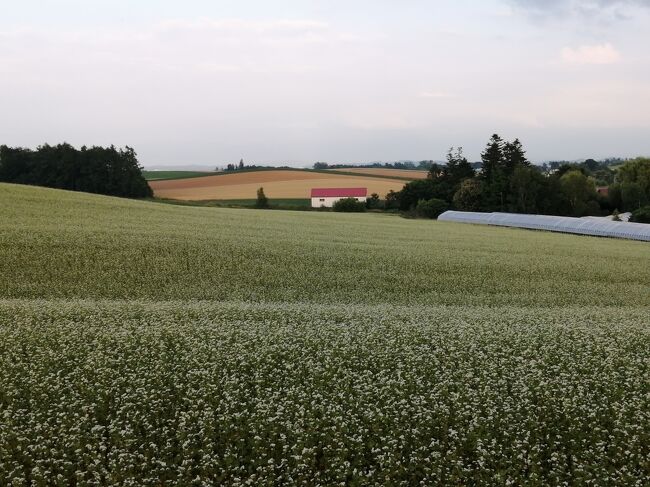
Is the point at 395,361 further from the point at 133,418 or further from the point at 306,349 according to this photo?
the point at 133,418

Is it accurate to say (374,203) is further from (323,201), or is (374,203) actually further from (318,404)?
(318,404)

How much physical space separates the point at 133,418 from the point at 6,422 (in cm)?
164

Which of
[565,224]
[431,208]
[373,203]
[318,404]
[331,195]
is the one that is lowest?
[318,404]

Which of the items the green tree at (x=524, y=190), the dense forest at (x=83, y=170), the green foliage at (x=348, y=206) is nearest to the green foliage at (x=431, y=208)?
the green foliage at (x=348, y=206)

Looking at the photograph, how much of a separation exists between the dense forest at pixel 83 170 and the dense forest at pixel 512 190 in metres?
37.0

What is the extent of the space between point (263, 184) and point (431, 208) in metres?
29.7

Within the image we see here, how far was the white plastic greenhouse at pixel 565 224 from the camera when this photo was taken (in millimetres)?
40625

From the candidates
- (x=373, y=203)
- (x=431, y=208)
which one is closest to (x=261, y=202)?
(x=373, y=203)

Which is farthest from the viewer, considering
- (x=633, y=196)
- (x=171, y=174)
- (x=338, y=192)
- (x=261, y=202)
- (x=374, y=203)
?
(x=171, y=174)

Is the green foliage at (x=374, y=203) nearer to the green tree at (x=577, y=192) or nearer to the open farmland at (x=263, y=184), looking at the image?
the open farmland at (x=263, y=184)

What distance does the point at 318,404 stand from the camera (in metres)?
7.44

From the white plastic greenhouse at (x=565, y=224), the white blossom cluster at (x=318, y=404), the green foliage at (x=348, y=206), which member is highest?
the green foliage at (x=348, y=206)

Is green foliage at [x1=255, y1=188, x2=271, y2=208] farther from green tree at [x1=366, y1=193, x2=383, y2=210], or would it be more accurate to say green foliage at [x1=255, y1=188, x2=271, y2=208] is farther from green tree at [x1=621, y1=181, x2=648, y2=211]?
green tree at [x1=621, y1=181, x2=648, y2=211]

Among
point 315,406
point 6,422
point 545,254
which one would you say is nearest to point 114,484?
point 6,422
